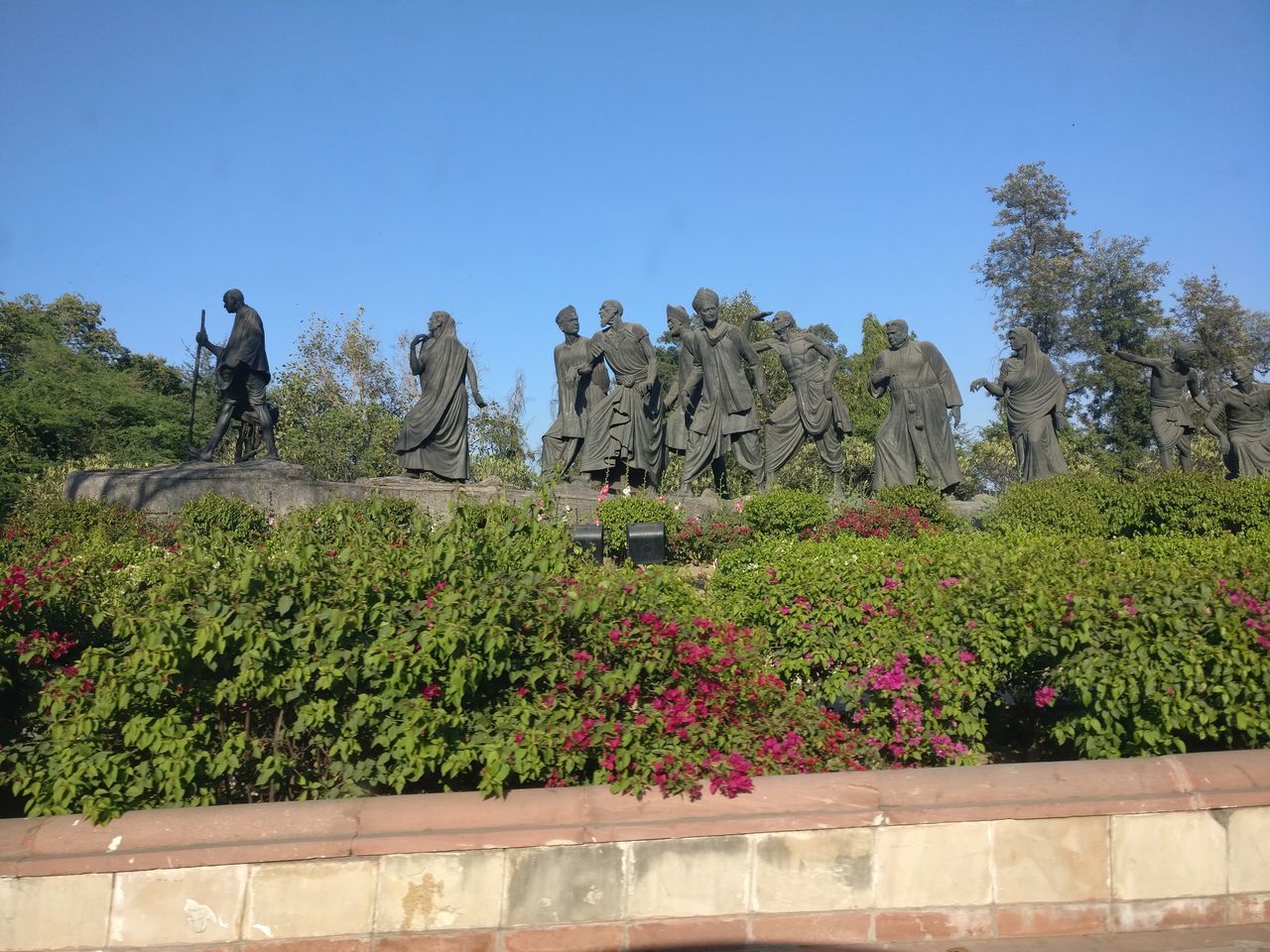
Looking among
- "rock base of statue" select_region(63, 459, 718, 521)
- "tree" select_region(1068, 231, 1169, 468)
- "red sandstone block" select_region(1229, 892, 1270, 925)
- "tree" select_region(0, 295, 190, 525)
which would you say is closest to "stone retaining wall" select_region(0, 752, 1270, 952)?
"red sandstone block" select_region(1229, 892, 1270, 925)

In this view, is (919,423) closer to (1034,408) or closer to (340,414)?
(1034,408)

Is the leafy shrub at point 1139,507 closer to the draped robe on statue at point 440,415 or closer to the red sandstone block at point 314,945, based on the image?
the draped robe on statue at point 440,415

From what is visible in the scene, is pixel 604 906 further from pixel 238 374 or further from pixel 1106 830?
pixel 238 374

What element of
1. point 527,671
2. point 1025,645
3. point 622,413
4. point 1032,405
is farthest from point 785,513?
point 527,671

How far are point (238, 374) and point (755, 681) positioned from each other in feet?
35.4

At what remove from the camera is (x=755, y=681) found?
4207 mm

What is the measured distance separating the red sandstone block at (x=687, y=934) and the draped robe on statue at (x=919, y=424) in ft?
37.1

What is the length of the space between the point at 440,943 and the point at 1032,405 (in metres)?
13.5

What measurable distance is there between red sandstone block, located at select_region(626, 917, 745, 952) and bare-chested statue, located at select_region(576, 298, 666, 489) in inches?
442

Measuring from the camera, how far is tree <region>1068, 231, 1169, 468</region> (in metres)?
28.6

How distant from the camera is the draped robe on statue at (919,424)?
1405 cm

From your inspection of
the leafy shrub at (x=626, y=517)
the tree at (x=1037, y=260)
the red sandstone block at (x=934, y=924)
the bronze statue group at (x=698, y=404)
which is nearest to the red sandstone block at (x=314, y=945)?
the red sandstone block at (x=934, y=924)

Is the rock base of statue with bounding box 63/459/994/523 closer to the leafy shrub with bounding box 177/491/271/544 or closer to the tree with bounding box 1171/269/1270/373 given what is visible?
the leafy shrub with bounding box 177/491/271/544

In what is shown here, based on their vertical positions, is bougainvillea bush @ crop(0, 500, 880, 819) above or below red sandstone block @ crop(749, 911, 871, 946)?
above
